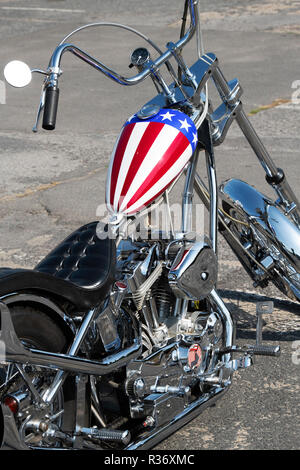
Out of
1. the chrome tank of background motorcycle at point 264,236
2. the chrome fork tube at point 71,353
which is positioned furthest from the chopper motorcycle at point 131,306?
the chrome tank of background motorcycle at point 264,236

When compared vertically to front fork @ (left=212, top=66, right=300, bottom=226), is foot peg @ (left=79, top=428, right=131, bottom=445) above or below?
below

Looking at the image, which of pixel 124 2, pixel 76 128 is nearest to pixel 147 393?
pixel 76 128

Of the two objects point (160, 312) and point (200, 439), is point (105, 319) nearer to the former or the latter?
point (160, 312)

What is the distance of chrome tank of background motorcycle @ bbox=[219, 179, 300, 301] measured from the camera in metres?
3.81

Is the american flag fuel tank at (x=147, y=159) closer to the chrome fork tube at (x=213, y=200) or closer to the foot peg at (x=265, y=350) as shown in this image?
the chrome fork tube at (x=213, y=200)

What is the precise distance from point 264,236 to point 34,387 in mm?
1529

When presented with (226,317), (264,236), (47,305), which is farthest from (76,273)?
(264,236)

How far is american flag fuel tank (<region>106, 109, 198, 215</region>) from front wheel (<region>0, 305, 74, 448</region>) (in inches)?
21.4

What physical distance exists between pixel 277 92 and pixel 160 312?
653 centimetres

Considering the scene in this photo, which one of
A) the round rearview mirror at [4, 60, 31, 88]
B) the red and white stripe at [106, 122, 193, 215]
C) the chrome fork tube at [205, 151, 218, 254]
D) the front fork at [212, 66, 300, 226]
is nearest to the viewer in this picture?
the round rearview mirror at [4, 60, 31, 88]

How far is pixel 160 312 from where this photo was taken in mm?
3330

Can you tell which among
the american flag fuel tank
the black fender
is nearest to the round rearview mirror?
the american flag fuel tank

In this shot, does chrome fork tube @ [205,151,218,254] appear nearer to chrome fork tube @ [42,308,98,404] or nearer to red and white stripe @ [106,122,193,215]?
red and white stripe @ [106,122,193,215]

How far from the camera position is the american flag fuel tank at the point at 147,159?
308 cm
